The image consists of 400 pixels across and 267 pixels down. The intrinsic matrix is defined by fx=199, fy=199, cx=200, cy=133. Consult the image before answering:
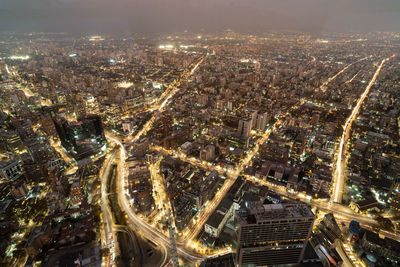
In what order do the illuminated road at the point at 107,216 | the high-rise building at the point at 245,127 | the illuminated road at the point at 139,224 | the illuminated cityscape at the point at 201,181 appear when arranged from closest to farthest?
the illuminated cityscape at the point at 201,181 → the illuminated road at the point at 139,224 → the illuminated road at the point at 107,216 → the high-rise building at the point at 245,127

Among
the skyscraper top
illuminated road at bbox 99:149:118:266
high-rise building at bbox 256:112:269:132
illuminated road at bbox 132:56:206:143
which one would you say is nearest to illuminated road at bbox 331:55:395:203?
high-rise building at bbox 256:112:269:132

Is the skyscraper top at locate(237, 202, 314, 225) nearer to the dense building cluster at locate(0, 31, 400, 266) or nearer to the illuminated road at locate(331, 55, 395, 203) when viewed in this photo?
the dense building cluster at locate(0, 31, 400, 266)

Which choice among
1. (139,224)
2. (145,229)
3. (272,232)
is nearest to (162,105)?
(139,224)

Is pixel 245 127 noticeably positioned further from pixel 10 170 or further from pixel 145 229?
pixel 10 170

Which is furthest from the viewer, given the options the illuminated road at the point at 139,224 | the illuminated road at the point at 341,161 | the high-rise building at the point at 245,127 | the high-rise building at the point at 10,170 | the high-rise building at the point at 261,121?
the high-rise building at the point at 261,121

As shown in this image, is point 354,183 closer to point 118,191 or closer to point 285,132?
point 285,132

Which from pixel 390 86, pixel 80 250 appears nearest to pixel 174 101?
pixel 80 250

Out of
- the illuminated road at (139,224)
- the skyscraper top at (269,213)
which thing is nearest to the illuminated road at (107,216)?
the illuminated road at (139,224)

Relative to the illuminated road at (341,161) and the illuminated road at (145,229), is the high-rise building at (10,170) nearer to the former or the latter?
the illuminated road at (145,229)
